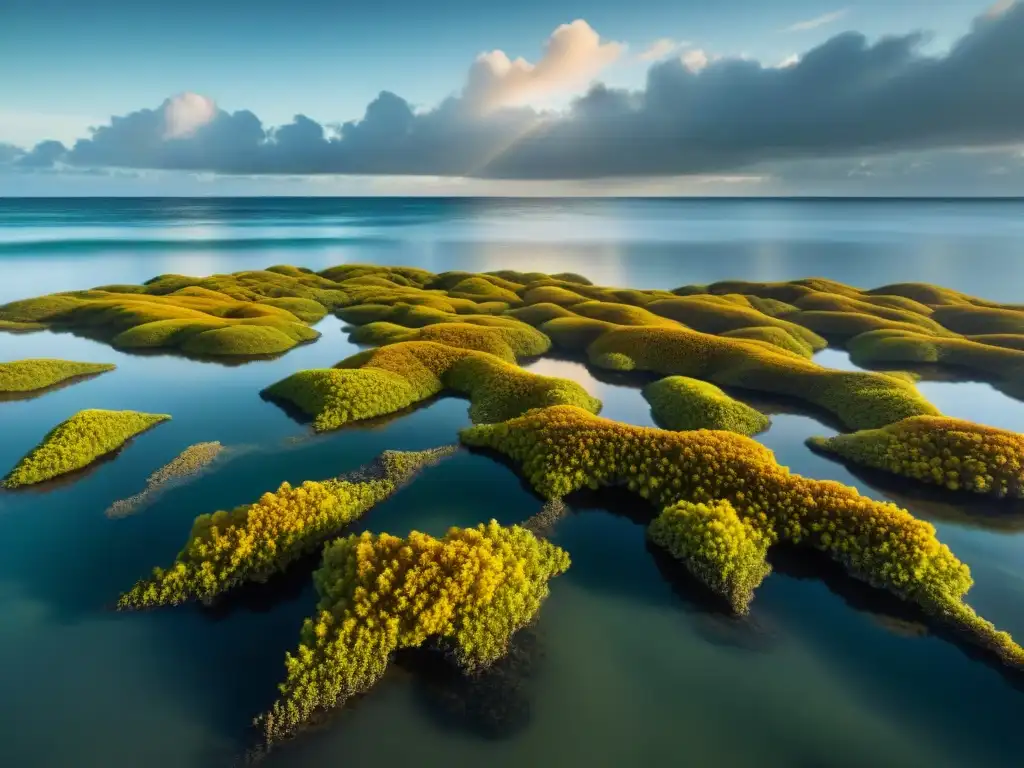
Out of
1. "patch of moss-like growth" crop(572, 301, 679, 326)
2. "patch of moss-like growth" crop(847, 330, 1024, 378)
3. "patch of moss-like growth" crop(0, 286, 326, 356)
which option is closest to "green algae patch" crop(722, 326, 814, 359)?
"patch of moss-like growth" crop(847, 330, 1024, 378)

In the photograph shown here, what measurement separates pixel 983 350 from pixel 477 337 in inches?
1541

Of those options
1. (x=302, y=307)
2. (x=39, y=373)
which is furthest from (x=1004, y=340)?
(x=39, y=373)

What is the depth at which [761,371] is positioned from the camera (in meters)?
36.2

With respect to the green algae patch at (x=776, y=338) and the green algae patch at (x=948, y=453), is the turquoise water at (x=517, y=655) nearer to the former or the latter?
the green algae patch at (x=948, y=453)

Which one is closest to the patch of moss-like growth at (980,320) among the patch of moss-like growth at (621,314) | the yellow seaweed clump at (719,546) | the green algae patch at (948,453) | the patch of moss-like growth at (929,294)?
the patch of moss-like growth at (929,294)

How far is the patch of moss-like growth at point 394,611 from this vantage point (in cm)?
1238

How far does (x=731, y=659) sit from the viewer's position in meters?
14.2

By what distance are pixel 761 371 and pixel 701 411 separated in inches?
383

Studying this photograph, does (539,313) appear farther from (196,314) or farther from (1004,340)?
(1004,340)

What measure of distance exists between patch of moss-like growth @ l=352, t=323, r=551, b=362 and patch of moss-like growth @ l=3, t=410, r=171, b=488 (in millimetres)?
20206

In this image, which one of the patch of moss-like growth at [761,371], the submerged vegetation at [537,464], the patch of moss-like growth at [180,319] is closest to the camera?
the submerged vegetation at [537,464]

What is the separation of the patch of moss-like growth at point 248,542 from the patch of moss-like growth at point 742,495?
325 inches

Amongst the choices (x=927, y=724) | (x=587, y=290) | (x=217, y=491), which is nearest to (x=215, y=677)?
(x=217, y=491)

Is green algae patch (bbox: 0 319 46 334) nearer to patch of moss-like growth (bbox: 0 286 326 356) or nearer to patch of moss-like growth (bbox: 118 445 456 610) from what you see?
patch of moss-like growth (bbox: 0 286 326 356)
